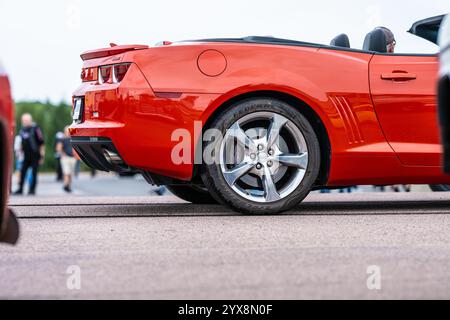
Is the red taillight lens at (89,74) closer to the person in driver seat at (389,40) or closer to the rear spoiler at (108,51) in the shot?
the rear spoiler at (108,51)

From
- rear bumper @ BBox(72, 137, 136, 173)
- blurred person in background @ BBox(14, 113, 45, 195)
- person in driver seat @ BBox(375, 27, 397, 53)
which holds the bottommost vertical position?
blurred person in background @ BBox(14, 113, 45, 195)

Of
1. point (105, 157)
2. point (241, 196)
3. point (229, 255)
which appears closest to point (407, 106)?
point (241, 196)

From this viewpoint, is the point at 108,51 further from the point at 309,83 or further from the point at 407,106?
the point at 407,106

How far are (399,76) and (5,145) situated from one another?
13.5 ft

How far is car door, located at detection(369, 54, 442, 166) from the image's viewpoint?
712cm

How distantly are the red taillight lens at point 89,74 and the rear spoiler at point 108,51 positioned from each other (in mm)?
115

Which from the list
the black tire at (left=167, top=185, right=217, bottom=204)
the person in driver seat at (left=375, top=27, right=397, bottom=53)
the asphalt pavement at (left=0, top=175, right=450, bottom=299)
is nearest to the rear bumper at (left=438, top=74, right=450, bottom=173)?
the asphalt pavement at (left=0, top=175, right=450, bottom=299)

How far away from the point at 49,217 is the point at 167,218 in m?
1.00

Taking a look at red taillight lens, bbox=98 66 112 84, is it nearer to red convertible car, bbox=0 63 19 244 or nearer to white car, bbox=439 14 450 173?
red convertible car, bbox=0 63 19 244

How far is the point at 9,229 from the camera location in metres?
4.07

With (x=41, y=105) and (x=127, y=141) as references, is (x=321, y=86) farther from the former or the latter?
(x=41, y=105)

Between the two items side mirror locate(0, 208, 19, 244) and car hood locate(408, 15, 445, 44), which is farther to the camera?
car hood locate(408, 15, 445, 44)

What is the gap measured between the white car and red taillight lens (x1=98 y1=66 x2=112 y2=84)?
135 inches
